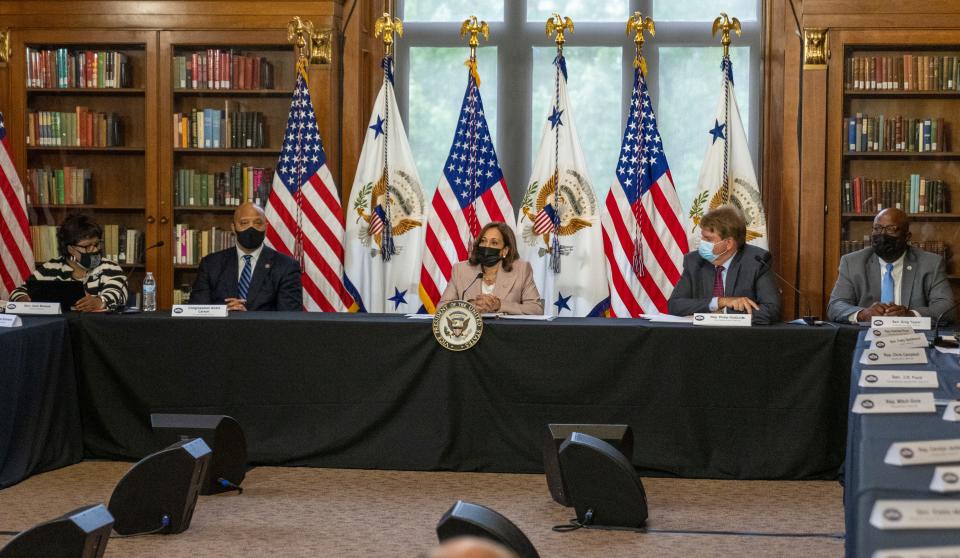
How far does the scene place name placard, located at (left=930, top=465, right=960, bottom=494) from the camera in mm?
1927

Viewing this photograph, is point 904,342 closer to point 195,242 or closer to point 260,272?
point 260,272

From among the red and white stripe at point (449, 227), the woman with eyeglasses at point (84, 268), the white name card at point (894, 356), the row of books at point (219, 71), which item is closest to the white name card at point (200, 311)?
the woman with eyeglasses at point (84, 268)

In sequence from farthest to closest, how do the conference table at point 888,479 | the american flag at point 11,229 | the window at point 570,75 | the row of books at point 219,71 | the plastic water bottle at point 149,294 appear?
the window at point 570,75 < the row of books at point 219,71 < the american flag at point 11,229 < the plastic water bottle at point 149,294 < the conference table at point 888,479

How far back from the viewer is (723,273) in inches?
217

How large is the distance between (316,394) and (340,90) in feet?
8.89

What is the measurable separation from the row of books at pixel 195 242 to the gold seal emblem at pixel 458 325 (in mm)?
2706

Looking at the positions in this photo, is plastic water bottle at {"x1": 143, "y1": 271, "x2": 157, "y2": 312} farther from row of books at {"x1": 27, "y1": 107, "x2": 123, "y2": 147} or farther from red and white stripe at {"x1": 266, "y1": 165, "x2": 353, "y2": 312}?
row of books at {"x1": 27, "y1": 107, "x2": 123, "y2": 147}

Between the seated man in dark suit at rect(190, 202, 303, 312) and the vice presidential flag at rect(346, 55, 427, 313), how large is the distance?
1083mm

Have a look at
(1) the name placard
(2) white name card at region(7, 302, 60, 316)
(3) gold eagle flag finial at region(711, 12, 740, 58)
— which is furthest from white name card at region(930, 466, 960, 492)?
(3) gold eagle flag finial at region(711, 12, 740, 58)

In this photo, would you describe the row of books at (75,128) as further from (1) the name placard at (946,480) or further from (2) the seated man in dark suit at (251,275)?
(1) the name placard at (946,480)

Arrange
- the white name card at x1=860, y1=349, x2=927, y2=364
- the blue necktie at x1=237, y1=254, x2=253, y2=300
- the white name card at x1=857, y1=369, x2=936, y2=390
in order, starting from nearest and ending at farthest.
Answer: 1. the white name card at x1=857, y1=369, x2=936, y2=390
2. the white name card at x1=860, y1=349, x2=927, y2=364
3. the blue necktie at x1=237, y1=254, x2=253, y2=300

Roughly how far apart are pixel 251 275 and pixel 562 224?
196cm

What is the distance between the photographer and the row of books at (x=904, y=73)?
686 centimetres

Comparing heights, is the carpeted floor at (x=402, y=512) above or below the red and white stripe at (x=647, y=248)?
below
